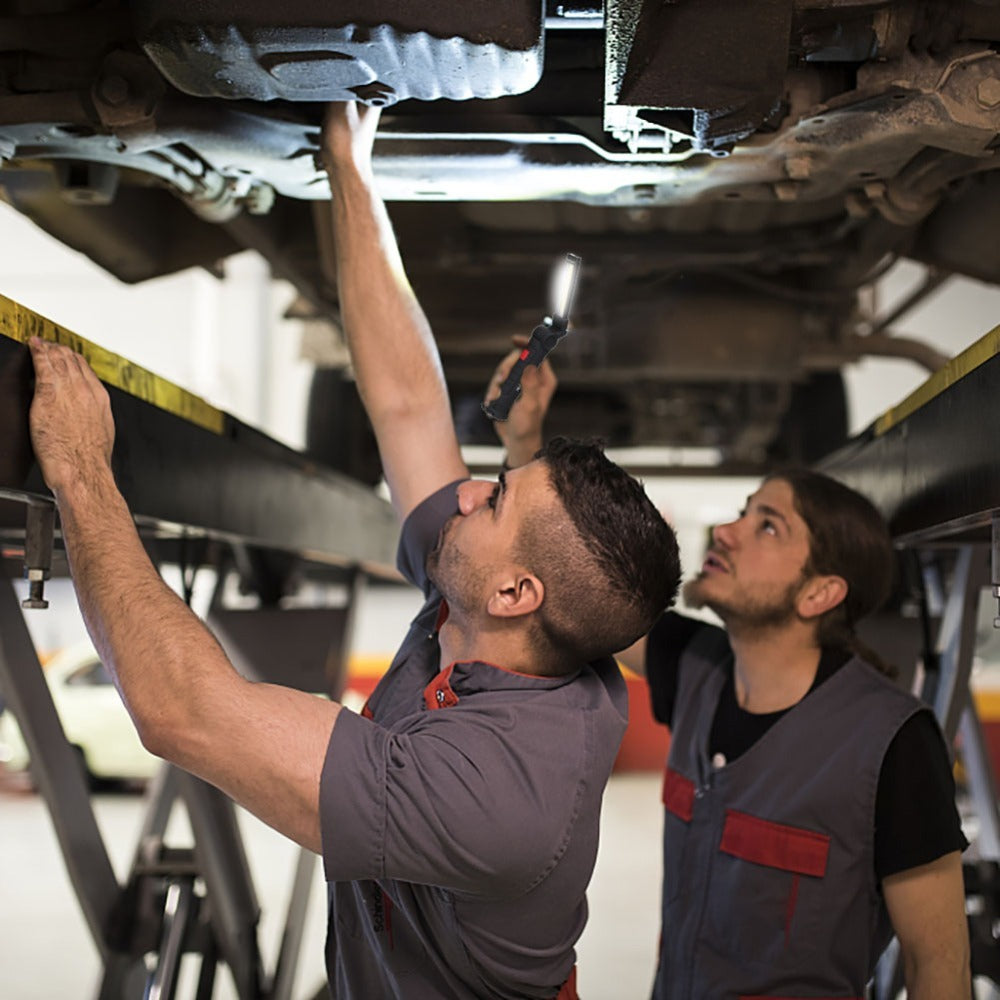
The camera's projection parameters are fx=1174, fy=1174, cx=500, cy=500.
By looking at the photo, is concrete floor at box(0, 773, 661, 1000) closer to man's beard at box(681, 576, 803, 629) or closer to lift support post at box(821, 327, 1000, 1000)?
lift support post at box(821, 327, 1000, 1000)

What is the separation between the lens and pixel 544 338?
184 centimetres

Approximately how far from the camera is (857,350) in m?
3.91

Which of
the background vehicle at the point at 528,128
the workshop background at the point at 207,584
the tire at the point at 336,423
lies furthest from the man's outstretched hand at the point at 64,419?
the tire at the point at 336,423

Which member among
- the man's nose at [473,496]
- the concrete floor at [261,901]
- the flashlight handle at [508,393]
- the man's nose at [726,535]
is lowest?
the concrete floor at [261,901]

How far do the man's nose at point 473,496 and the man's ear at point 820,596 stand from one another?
72 centimetres

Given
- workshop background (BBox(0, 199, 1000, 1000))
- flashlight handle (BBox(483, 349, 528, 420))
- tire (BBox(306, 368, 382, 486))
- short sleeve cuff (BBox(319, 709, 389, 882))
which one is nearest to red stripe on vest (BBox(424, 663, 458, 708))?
short sleeve cuff (BBox(319, 709, 389, 882))

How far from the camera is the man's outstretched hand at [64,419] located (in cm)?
133

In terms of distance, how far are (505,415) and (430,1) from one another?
680 millimetres

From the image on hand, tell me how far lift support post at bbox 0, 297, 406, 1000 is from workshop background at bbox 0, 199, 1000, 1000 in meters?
1.32

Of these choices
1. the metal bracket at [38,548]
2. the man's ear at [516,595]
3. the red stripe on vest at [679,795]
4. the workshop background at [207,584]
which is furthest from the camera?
the workshop background at [207,584]

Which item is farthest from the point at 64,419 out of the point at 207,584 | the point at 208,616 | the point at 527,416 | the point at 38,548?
the point at 207,584

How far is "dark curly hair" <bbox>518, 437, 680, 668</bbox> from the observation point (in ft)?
5.09

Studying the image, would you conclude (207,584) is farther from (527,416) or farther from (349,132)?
(349,132)

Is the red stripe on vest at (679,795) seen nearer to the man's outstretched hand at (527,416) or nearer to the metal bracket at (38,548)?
the man's outstretched hand at (527,416)
